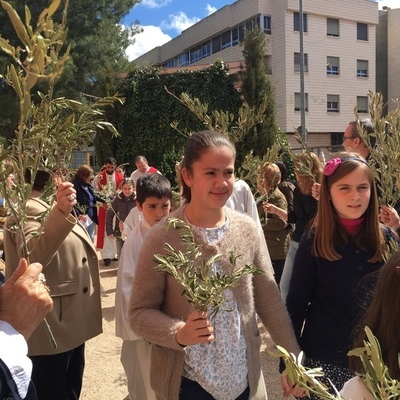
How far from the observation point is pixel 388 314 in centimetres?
150

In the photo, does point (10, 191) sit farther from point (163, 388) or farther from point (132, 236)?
point (132, 236)

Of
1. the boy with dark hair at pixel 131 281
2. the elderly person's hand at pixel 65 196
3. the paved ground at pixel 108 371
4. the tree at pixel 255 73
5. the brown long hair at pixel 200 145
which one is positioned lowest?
the paved ground at pixel 108 371

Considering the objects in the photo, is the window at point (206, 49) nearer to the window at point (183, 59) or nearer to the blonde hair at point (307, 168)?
the window at point (183, 59)

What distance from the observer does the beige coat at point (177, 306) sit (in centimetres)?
192

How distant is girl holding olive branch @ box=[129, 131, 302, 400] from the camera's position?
193 cm

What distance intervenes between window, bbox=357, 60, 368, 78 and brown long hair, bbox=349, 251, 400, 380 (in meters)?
36.1

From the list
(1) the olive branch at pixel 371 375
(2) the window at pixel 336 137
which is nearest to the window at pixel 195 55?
(2) the window at pixel 336 137

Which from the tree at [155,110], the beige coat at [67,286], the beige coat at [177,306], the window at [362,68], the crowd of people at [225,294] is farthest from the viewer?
the window at [362,68]

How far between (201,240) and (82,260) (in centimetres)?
118

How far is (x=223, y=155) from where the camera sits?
79.0 inches

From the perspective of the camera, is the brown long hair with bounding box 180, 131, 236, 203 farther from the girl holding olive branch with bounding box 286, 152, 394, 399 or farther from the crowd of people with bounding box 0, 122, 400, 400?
the girl holding olive branch with bounding box 286, 152, 394, 399

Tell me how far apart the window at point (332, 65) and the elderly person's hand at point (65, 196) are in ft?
111

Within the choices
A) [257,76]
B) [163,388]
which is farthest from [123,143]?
[163,388]

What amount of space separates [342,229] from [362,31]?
36736 mm
